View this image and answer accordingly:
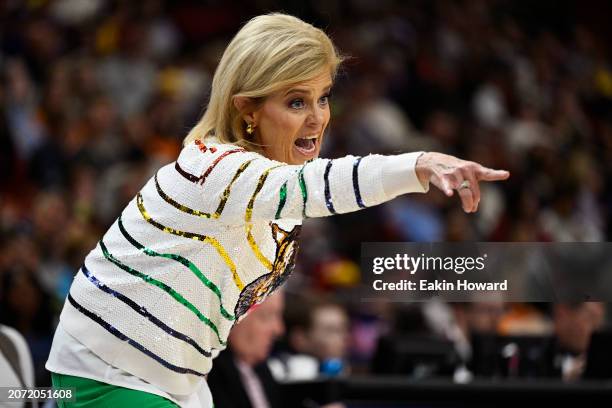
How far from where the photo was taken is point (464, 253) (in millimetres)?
2701

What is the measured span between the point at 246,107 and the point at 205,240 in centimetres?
36

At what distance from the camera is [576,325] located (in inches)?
194

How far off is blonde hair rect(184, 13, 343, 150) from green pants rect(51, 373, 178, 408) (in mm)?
611

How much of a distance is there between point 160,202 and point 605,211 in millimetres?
7668

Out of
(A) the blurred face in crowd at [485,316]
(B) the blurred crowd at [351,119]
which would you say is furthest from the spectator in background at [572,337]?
(A) the blurred face in crowd at [485,316]

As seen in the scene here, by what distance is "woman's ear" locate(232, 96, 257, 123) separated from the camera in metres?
2.67

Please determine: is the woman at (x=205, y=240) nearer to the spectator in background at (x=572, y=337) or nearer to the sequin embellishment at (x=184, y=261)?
the sequin embellishment at (x=184, y=261)

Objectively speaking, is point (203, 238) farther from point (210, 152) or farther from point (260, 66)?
point (260, 66)

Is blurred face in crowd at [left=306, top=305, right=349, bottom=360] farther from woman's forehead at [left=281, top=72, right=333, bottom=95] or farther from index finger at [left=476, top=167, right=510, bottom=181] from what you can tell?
index finger at [left=476, top=167, right=510, bottom=181]

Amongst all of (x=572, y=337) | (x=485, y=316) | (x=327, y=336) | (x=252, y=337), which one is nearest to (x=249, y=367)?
(x=252, y=337)

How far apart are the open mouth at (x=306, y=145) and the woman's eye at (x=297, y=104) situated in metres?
0.09

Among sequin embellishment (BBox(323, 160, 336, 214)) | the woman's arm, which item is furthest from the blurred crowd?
sequin embellishment (BBox(323, 160, 336, 214))

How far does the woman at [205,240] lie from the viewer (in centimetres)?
250

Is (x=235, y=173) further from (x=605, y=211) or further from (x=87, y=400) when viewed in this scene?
(x=605, y=211)
